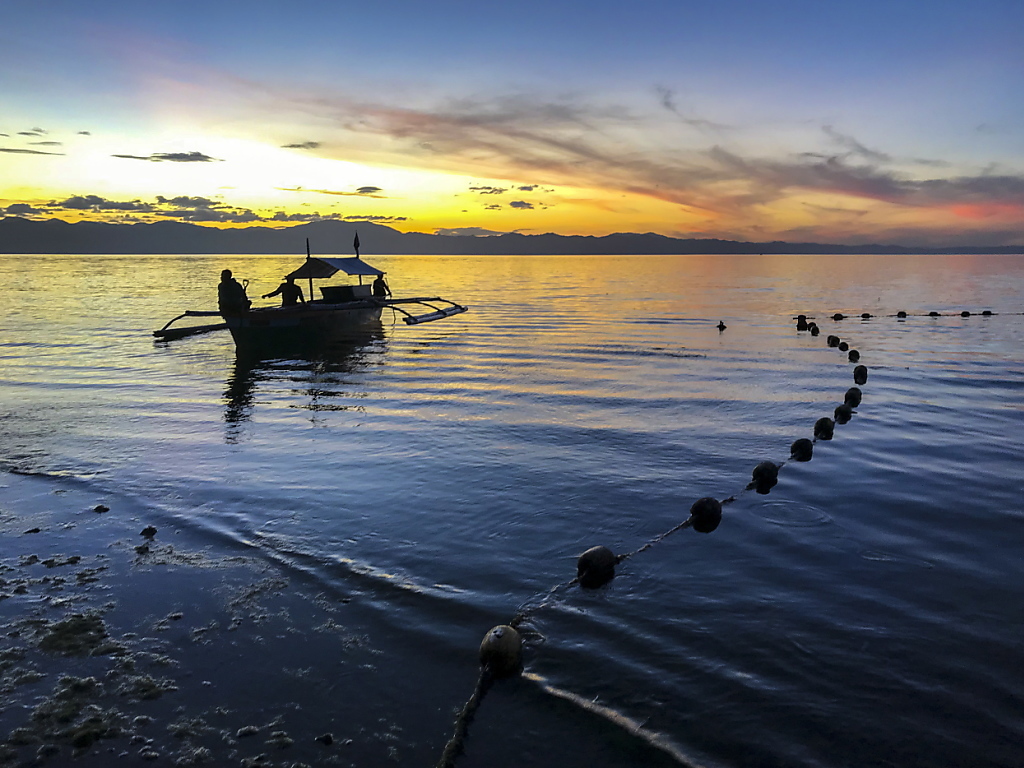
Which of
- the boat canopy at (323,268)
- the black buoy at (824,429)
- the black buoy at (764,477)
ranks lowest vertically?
the black buoy at (764,477)

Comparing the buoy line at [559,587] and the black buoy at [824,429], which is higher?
the black buoy at [824,429]

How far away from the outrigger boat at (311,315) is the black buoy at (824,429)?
89.7 ft

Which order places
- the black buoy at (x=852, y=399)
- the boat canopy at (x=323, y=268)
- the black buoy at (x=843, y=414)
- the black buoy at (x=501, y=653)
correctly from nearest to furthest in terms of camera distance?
the black buoy at (x=501, y=653) < the black buoy at (x=843, y=414) < the black buoy at (x=852, y=399) < the boat canopy at (x=323, y=268)

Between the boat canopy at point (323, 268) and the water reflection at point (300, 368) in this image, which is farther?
the boat canopy at point (323, 268)

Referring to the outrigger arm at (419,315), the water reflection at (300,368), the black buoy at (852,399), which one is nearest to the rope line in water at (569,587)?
the black buoy at (852,399)

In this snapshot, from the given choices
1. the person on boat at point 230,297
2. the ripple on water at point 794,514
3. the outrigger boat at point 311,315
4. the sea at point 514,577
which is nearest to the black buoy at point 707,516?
the sea at point 514,577

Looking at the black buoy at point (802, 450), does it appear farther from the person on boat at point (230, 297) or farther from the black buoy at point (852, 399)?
the person on boat at point (230, 297)

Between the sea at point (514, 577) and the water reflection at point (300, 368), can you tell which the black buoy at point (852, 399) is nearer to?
the sea at point (514, 577)

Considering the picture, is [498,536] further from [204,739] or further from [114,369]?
[114,369]

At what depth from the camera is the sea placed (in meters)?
6.08

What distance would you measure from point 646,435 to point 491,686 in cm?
1090

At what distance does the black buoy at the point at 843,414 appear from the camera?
1805 cm

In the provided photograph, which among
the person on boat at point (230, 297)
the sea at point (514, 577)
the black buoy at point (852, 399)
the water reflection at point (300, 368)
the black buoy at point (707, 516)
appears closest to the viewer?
the sea at point (514, 577)

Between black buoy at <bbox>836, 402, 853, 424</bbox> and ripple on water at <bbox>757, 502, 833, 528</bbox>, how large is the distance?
23.5 ft
